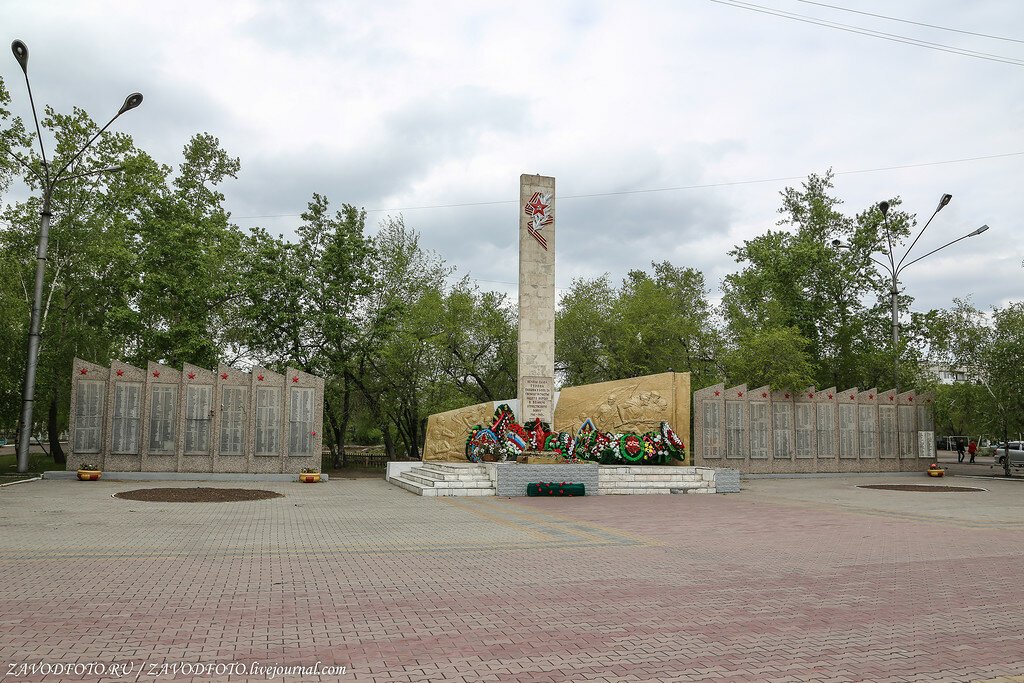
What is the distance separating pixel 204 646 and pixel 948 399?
3261cm

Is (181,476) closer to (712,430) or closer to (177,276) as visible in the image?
(177,276)

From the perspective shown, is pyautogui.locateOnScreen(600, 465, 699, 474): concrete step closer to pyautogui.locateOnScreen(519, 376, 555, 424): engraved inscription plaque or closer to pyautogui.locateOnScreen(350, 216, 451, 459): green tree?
pyautogui.locateOnScreen(519, 376, 555, 424): engraved inscription plaque

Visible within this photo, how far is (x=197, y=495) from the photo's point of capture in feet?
53.2

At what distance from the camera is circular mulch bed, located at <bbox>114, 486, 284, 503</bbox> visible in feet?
49.9

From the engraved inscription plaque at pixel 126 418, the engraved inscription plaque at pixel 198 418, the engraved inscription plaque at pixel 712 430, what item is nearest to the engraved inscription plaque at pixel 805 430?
the engraved inscription plaque at pixel 712 430

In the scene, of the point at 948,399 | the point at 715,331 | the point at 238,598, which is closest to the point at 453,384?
the point at 715,331

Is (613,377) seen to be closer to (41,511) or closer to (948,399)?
(948,399)

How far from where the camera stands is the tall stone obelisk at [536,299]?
2248 centimetres

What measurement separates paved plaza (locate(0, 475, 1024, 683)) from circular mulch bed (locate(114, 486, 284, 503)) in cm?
207

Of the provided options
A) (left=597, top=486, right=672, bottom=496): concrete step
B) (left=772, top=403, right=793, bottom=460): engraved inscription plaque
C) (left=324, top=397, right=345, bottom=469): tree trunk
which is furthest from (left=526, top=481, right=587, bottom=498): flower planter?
(left=324, top=397, right=345, bottom=469): tree trunk

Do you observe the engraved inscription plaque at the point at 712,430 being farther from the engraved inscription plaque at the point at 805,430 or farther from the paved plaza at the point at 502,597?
the paved plaza at the point at 502,597

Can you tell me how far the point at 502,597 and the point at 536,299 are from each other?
16403 millimetres

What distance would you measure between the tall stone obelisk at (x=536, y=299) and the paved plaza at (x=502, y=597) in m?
9.28

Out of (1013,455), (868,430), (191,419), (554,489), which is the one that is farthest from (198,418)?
(1013,455)
